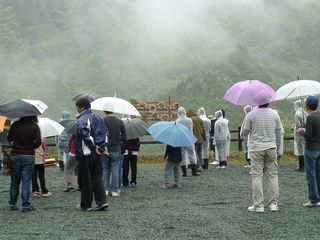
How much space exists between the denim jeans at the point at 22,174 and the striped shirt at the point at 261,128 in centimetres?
340

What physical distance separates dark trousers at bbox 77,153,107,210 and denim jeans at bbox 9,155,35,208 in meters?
0.83

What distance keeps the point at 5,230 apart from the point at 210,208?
3072 mm

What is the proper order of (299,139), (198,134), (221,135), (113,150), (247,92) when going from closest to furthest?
(247,92)
(113,150)
(198,134)
(299,139)
(221,135)

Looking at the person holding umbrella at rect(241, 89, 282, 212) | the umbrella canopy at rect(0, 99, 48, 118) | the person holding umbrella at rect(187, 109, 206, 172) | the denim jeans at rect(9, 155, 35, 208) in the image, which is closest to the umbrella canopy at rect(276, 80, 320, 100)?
the person holding umbrella at rect(241, 89, 282, 212)

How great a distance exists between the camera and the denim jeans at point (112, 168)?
8.77 metres

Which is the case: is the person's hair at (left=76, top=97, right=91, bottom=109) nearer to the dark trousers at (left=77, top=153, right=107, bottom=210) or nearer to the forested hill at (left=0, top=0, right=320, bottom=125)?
the dark trousers at (left=77, top=153, right=107, bottom=210)

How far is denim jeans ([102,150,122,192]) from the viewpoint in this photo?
8.77 metres

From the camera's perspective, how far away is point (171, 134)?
9.55 metres

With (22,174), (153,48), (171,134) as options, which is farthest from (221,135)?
(153,48)

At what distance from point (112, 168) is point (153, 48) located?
3507 cm

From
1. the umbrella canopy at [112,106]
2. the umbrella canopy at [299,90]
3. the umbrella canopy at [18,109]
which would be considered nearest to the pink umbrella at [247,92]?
the umbrella canopy at [299,90]

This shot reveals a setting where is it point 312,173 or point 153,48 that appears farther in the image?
point 153,48

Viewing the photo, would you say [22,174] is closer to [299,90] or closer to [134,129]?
[134,129]

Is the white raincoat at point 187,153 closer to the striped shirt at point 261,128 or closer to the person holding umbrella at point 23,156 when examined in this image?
the striped shirt at point 261,128
